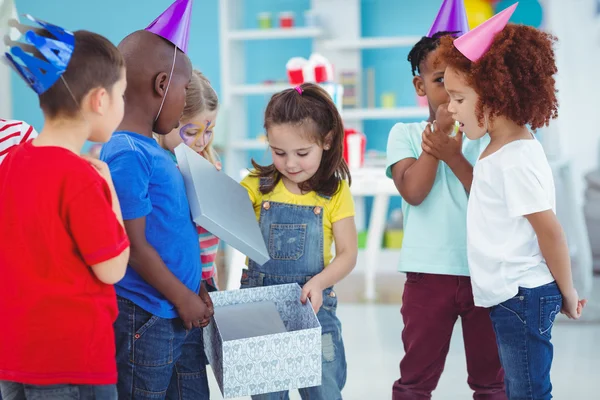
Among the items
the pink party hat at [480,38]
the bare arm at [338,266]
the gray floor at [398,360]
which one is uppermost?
the pink party hat at [480,38]

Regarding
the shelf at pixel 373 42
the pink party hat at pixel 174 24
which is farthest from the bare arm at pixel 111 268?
the shelf at pixel 373 42

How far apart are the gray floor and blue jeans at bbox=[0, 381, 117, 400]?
1.20 metres

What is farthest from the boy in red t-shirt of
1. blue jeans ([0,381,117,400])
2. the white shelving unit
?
the white shelving unit

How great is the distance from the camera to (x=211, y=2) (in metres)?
5.16

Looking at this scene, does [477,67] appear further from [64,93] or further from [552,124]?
[552,124]

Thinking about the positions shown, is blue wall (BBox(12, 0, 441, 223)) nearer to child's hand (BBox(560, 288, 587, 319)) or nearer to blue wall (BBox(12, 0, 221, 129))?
blue wall (BBox(12, 0, 221, 129))

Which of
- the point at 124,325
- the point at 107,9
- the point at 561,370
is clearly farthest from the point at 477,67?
the point at 107,9

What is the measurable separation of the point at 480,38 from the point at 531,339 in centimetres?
59

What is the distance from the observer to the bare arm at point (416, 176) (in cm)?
147

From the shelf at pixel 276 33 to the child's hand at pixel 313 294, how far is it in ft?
11.5

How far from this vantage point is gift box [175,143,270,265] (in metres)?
1.22

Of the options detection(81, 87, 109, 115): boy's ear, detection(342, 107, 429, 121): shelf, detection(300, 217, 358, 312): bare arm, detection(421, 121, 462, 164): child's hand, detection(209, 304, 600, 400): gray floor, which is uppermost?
detection(81, 87, 109, 115): boy's ear

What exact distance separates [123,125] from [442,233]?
2.46 ft

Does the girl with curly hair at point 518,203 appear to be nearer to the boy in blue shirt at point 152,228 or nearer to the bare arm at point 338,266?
the bare arm at point 338,266
